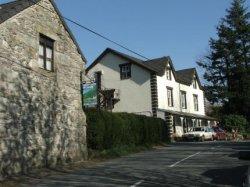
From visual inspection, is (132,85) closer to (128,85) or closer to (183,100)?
(128,85)

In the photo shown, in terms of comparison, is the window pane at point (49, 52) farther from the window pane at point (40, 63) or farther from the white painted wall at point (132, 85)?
the white painted wall at point (132, 85)

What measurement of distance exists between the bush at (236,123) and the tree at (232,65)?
3214 millimetres

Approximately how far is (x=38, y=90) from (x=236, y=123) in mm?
44128

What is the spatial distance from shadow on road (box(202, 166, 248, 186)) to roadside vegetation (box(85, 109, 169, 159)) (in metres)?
9.44

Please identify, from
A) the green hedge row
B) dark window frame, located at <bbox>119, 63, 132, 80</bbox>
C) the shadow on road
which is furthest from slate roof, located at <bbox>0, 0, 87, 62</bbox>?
dark window frame, located at <bbox>119, 63, 132, 80</bbox>

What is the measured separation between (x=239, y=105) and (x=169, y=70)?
1655cm

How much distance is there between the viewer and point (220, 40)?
6850cm


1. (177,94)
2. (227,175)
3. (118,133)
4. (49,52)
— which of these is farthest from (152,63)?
(227,175)

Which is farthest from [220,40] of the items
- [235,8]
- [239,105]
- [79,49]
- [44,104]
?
[44,104]

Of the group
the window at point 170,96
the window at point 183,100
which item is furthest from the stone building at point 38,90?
the window at point 183,100

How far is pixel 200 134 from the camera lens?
48406mm

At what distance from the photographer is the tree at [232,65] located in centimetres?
6525

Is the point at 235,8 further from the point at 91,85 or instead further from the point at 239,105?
the point at 91,85

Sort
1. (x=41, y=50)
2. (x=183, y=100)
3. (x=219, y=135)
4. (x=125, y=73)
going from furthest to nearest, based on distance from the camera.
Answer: (x=183, y=100)
(x=219, y=135)
(x=125, y=73)
(x=41, y=50)
